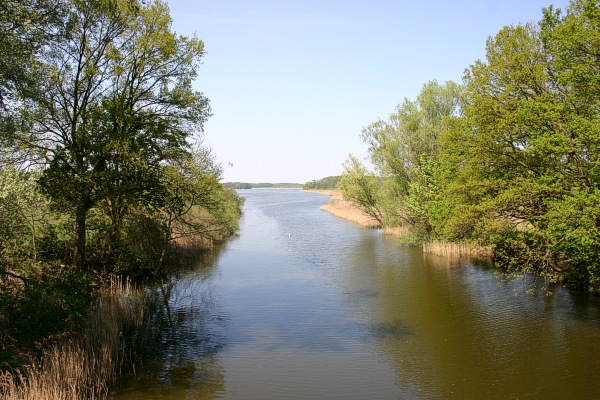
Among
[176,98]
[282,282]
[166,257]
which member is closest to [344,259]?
[282,282]

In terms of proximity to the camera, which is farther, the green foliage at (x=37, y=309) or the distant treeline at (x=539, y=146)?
the distant treeline at (x=539, y=146)

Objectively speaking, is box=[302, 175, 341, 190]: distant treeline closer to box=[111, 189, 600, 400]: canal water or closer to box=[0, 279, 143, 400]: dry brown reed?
box=[111, 189, 600, 400]: canal water

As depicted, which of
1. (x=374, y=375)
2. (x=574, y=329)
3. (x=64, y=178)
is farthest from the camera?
(x=64, y=178)

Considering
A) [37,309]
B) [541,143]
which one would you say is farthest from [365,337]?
[37,309]

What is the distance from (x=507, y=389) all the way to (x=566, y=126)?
29.4 ft

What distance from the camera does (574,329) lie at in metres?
14.7

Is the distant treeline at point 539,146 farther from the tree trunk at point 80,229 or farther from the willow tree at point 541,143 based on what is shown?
the tree trunk at point 80,229

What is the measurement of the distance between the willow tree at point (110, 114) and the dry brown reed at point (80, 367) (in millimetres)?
4344

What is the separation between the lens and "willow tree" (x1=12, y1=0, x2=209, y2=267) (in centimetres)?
1620

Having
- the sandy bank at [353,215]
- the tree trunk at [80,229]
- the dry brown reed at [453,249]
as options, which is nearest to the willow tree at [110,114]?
the tree trunk at [80,229]

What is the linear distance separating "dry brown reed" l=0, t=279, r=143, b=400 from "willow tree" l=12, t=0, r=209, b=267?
4.34m

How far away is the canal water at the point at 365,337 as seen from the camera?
36.2 ft

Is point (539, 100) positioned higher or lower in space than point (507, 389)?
higher

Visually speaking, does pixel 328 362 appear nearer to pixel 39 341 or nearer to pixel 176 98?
pixel 39 341
